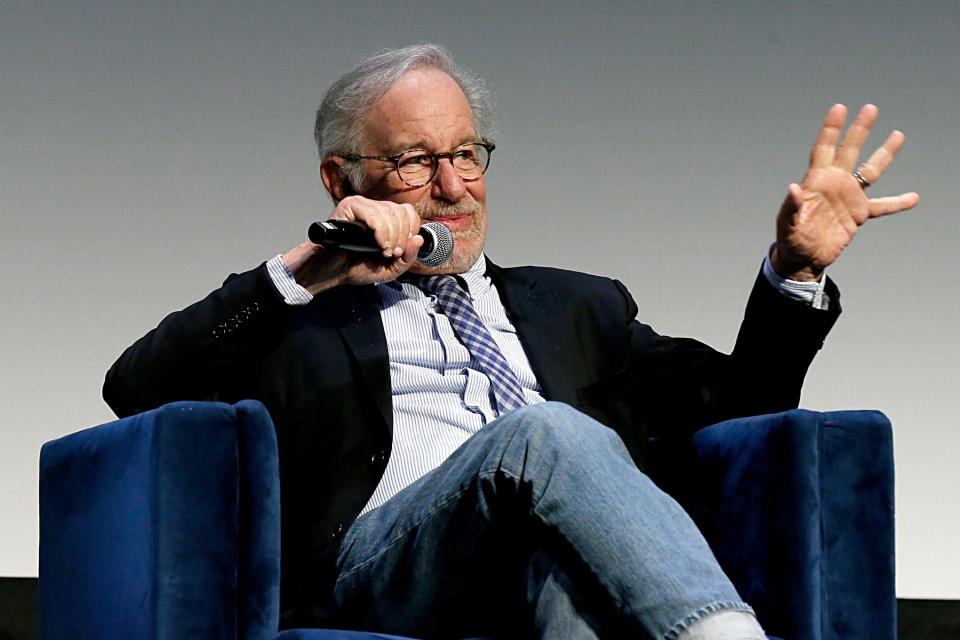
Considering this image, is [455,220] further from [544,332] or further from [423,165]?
[544,332]

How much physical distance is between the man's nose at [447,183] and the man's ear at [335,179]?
0.16m

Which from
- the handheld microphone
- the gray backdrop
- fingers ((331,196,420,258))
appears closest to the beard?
the handheld microphone

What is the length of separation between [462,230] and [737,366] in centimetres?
46

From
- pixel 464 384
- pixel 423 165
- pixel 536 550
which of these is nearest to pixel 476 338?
pixel 464 384

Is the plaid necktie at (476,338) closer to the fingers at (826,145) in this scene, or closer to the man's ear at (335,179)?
the man's ear at (335,179)

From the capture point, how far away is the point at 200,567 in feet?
4.59

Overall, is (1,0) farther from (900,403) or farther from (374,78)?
(900,403)

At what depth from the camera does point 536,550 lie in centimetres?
138

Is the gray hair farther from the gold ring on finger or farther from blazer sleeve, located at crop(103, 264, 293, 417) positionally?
the gold ring on finger

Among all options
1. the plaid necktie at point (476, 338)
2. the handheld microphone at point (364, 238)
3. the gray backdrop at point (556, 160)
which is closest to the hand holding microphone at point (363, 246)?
the handheld microphone at point (364, 238)

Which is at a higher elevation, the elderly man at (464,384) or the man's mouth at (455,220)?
the man's mouth at (455,220)

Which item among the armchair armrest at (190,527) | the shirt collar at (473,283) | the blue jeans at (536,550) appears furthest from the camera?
the shirt collar at (473,283)

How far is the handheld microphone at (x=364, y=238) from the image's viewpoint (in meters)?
1.64

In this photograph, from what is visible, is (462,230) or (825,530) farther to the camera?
(462,230)
